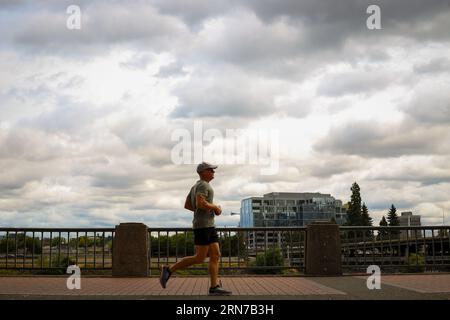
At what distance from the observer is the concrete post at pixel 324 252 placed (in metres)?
14.7

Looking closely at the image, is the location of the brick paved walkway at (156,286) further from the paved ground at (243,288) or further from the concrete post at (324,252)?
the concrete post at (324,252)

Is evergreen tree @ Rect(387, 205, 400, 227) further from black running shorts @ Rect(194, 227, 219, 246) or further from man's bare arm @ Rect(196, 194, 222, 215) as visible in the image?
man's bare arm @ Rect(196, 194, 222, 215)

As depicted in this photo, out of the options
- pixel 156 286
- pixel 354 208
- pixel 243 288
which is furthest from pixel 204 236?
pixel 354 208

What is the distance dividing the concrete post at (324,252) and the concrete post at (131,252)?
394 cm

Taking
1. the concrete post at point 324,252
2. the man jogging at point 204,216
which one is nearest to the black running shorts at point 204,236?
the man jogging at point 204,216

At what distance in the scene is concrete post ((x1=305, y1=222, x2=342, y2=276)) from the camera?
14.7 m

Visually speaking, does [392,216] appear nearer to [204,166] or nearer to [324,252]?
[324,252]

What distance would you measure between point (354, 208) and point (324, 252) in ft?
Answer: 475

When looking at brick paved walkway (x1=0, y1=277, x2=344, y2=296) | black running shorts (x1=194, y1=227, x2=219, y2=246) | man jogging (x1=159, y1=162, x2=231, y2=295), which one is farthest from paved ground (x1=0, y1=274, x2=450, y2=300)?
black running shorts (x1=194, y1=227, x2=219, y2=246)

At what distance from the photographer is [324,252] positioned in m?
14.7

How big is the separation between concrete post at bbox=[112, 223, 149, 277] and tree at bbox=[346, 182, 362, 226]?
466ft
